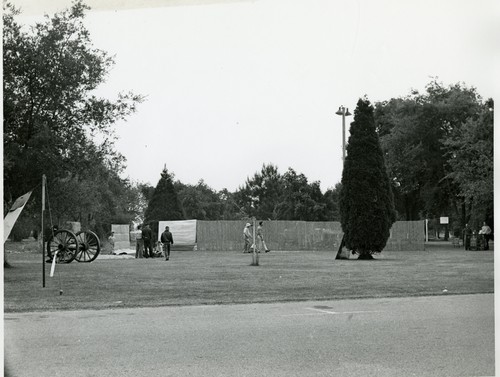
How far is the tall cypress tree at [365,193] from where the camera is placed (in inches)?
1100

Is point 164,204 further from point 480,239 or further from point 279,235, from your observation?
point 480,239

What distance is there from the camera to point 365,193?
92.4 feet

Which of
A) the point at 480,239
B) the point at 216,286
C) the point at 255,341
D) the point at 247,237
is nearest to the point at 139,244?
the point at 247,237

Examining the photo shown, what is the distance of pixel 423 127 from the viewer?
47.4m

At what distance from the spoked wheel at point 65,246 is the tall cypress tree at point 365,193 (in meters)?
11.1

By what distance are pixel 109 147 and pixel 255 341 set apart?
→ 1452cm

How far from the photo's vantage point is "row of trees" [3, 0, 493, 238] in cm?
1842

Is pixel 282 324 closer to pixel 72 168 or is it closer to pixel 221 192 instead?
pixel 72 168

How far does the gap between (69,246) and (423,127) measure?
30.9 metres

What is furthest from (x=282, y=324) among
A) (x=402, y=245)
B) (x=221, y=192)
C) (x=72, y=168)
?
(x=221, y=192)

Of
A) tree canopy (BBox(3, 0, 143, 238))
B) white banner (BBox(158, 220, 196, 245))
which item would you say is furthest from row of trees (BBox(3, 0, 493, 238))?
white banner (BBox(158, 220, 196, 245))

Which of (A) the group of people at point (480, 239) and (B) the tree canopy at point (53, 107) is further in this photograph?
(A) the group of people at point (480, 239)

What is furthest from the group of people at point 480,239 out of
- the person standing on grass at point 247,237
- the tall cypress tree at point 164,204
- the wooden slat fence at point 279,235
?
the tall cypress tree at point 164,204

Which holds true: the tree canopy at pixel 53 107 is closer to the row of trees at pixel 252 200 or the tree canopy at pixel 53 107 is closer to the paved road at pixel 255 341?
the paved road at pixel 255 341
